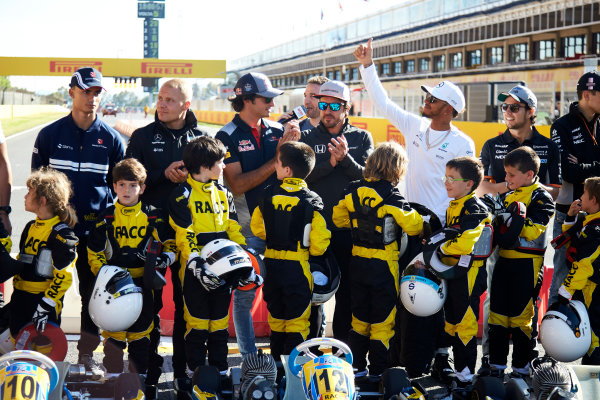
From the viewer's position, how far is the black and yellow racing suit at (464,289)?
4.41m

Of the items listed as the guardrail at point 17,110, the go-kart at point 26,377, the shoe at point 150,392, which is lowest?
the shoe at point 150,392

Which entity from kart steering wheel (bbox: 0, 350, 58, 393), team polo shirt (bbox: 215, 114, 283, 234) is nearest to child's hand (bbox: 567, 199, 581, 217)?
team polo shirt (bbox: 215, 114, 283, 234)

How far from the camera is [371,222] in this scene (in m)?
4.53

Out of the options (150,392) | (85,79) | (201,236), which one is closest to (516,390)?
(201,236)

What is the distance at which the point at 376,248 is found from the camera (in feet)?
15.0

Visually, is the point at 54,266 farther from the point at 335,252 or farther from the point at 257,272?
the point at 335,252

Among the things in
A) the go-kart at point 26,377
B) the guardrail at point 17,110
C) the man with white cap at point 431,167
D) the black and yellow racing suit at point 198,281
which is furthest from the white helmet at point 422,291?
the guardrail at point 17,110

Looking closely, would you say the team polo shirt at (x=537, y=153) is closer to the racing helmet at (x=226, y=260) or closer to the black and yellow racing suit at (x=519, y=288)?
the black and yellow racing suit at (x=519, y=288)

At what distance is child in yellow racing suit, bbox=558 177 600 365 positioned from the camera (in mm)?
4637

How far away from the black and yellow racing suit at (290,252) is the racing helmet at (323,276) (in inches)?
3.1

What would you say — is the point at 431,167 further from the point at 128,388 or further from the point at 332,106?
the point at 128,388

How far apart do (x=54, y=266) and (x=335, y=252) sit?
6.53ft

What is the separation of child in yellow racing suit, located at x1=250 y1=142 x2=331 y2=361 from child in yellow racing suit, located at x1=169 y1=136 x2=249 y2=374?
34 centimetres

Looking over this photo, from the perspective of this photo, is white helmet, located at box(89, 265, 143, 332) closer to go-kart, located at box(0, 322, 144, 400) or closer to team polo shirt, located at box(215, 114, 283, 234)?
go-kart, located at box(0, 322, 144, 400)
